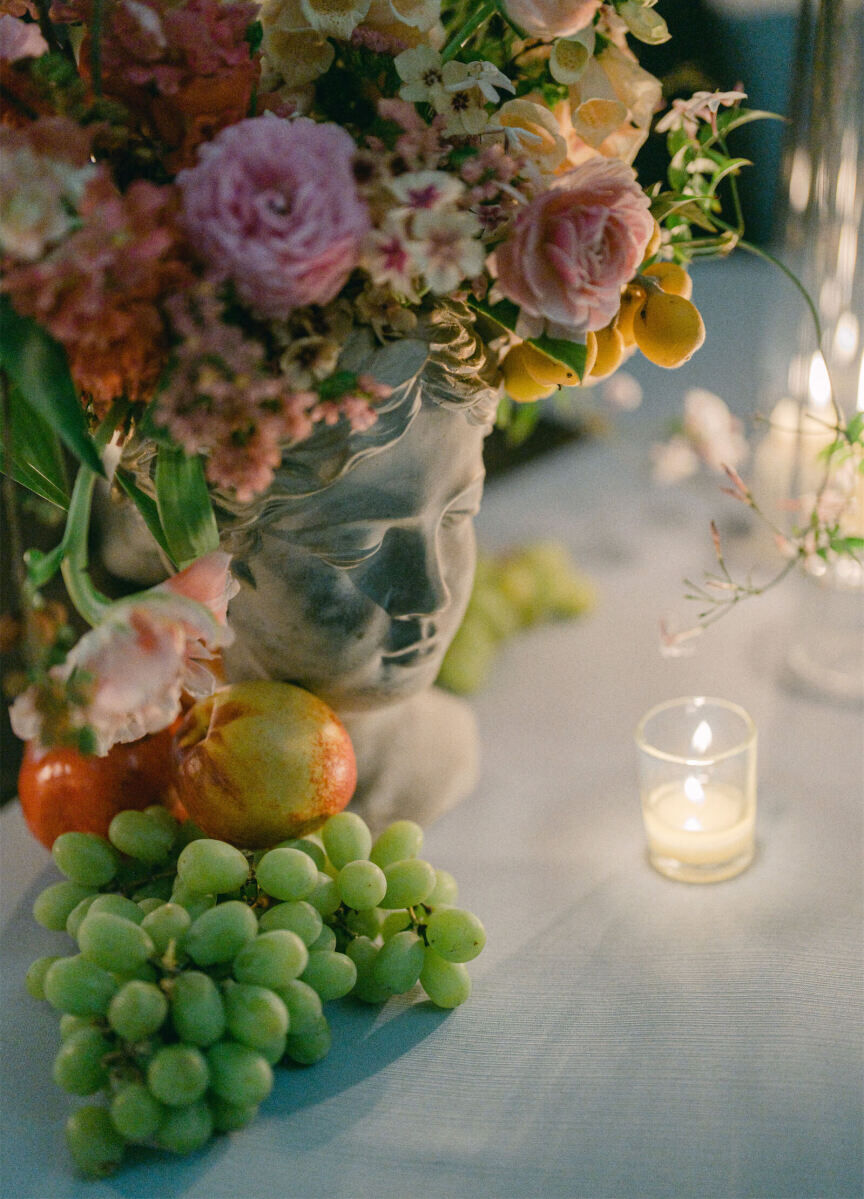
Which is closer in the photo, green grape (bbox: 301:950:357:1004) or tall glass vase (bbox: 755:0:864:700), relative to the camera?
green grape (bbox: 301:950:357:1004)

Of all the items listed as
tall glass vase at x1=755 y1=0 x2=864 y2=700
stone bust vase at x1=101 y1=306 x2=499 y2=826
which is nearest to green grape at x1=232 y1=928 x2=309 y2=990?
stone bust vase at x1=101 y1=306 x2=499 y2=826

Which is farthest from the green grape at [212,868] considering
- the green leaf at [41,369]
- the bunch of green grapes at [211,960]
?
the green leaf at [41,369]

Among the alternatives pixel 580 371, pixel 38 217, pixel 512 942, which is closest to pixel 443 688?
pixel 512 942

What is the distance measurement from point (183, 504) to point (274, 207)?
0.57 ft

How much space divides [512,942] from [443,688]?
32 cm

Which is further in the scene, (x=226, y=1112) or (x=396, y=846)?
(x=396, y=846)

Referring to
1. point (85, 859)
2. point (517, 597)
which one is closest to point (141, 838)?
point (85, 859)

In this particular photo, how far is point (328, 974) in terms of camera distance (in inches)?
23.5

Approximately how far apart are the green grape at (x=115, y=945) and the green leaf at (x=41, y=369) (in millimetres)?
253

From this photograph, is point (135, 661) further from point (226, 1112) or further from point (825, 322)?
point (825, 322)

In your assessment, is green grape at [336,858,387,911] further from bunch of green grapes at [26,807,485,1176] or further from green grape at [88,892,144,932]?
green grape at [88,892,144,932]

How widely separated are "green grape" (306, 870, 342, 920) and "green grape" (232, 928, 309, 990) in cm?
6

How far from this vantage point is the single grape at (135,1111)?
0.52 m

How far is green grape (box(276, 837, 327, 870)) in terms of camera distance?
0.66 metres
